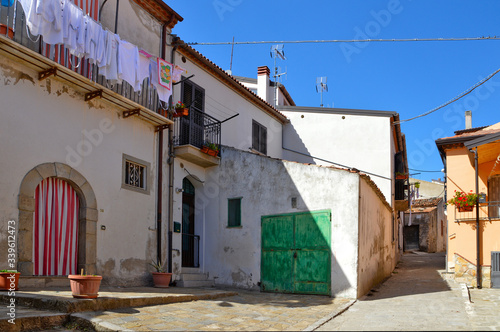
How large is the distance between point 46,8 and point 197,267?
877 centimetres

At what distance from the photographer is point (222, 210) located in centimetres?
1584

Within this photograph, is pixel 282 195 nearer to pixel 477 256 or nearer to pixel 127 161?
pixel 127 161

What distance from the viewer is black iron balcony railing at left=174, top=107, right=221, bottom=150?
15.1 metres

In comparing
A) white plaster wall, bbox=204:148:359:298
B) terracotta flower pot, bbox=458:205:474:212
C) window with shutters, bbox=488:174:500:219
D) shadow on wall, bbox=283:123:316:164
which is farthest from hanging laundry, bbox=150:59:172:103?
window with shutters, bbox=488:174:500:219

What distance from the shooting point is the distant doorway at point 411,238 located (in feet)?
116

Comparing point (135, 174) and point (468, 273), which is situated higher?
point (135, 174)

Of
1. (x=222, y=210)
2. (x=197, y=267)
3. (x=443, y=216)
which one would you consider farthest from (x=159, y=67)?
(x=443, y=216)

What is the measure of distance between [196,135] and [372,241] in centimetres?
631

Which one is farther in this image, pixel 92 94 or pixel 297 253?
pixel 297 253

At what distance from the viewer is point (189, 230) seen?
16016mm

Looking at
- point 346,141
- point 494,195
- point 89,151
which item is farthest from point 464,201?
point 89,151

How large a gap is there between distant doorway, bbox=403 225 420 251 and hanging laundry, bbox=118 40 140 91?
2764 cm

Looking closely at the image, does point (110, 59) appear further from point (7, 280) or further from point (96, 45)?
point (7, 280)

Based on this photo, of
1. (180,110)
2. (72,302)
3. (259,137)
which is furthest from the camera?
(259,137)
